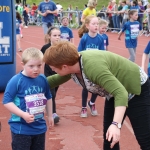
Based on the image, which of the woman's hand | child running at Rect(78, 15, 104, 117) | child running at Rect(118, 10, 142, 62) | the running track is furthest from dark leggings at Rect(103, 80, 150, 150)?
child running at Rect(118, 10, 142, 62)

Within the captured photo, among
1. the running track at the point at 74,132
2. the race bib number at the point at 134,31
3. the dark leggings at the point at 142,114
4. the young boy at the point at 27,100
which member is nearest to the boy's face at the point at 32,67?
the young boy at the point at 27,100

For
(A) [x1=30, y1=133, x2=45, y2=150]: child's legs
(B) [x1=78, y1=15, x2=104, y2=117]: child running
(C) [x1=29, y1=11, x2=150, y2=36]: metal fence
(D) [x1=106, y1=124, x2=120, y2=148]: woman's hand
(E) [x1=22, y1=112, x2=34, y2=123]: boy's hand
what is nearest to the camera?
(D) [x1=106, y1=124, x2=120, y2=148]: woman's hand

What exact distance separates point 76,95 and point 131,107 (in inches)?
162

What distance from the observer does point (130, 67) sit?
3369 mm

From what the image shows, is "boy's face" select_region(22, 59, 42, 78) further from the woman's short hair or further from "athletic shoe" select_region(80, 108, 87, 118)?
"athletic shoe" select_region(80, 108, 87, 118)

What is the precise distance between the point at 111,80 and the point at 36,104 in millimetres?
897

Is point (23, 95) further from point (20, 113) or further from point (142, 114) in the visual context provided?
point (142, 114)

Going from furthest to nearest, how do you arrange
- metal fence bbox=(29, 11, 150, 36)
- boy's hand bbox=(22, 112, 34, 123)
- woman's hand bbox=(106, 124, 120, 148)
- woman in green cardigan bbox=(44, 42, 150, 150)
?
1. metal fence bbox=(29, 11, 150, 36)
2. boy's hand bbox=(22, 112, 34, 123)
3. woman in green cardigan bbox=(44, 42, 150, 150)
4. woman's hand bbox=(106, 124, 120, 148)

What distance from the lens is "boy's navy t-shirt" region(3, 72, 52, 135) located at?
3.45 m

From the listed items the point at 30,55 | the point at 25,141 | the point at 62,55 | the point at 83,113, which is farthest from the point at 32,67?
the point at 83,113

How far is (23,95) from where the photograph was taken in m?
3.49

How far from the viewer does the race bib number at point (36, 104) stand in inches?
138

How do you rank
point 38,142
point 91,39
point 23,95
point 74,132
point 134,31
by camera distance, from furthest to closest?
point 134,31
point 91,39
point 74,132
point 38,142
point 23,95

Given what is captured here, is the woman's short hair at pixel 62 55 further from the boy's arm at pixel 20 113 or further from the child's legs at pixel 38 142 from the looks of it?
the child's legs at pixel 38 142
